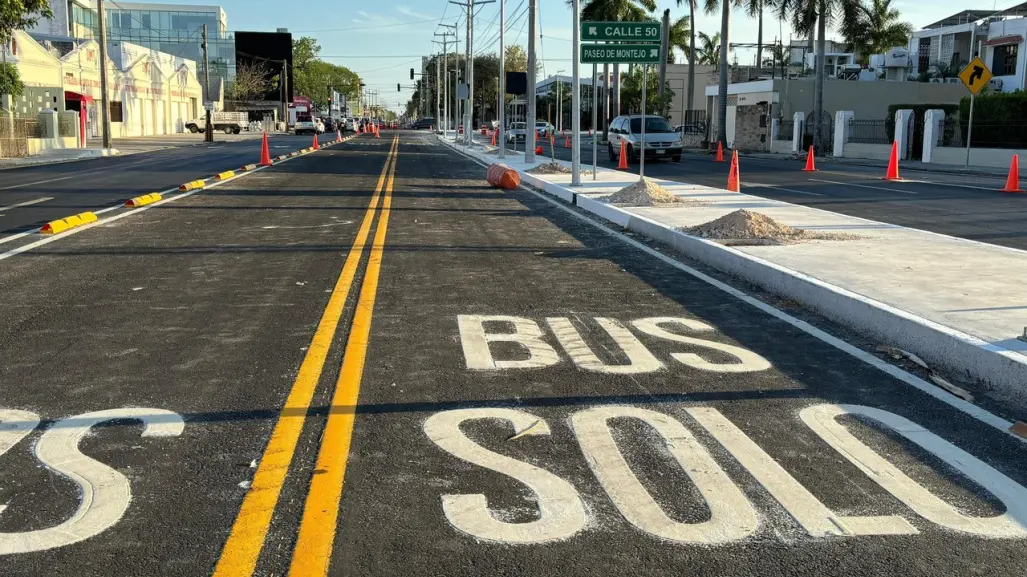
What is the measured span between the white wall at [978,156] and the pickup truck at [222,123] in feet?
214

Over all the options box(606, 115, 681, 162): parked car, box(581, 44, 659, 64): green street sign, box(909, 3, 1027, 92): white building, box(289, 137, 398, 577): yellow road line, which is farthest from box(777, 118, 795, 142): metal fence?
box(289, 137, 398, 577): yellow road line

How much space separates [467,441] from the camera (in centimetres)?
459

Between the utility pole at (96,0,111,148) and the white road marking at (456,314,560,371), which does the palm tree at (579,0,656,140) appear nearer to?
the utility pole at (96,0,111,148)

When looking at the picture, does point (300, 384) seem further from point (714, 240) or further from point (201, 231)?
point (201, 231)

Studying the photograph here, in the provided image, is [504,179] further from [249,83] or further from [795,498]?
[249,83]

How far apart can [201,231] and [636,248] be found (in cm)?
586

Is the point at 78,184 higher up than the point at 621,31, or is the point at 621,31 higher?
→ the point at 621,31

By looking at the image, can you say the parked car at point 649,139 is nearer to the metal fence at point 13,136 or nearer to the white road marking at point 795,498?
the metal fence at point 13,136

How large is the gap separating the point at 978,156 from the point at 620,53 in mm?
21533

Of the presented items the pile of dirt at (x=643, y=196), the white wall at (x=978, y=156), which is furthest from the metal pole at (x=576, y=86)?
the white wall at (x=978, y=156)

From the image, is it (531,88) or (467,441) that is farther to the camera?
(531,88)

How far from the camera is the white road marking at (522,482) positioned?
3.60 metres

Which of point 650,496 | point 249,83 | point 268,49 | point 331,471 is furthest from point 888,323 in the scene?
point 268,49

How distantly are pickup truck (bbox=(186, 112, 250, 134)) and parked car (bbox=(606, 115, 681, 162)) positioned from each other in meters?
57.2
